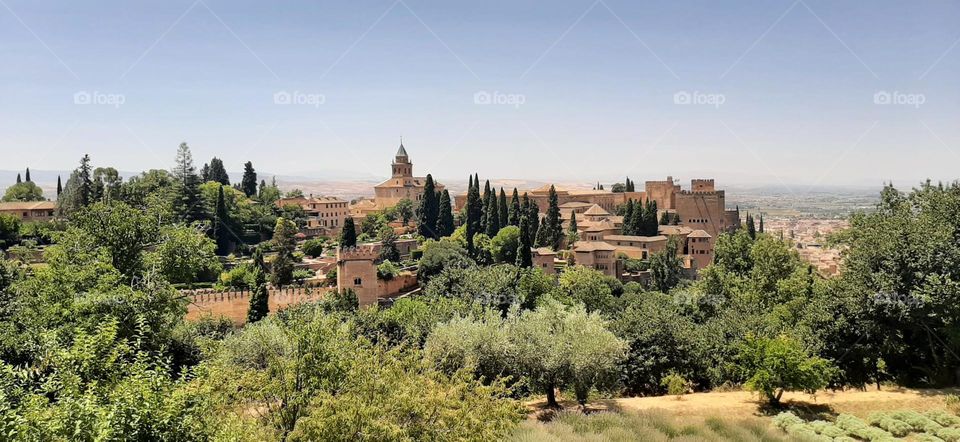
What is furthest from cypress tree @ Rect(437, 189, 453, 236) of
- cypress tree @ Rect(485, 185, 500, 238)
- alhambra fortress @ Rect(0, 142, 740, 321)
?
cypress tree @ Rect(485, 185, 500, 238)

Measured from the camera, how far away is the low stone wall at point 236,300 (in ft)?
115

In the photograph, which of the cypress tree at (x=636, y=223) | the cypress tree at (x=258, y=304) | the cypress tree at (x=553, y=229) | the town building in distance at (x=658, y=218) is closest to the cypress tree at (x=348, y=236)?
the cypress tree at (x=258, y=304)

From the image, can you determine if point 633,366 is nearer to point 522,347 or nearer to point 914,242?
point 522,347

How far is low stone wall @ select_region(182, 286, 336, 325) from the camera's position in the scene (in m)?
35.1

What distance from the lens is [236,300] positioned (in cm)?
3631

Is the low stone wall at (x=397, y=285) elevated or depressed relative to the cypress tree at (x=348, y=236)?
depressed

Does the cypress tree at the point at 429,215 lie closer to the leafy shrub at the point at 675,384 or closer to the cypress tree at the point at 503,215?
the cypress tree at the point at 503,215

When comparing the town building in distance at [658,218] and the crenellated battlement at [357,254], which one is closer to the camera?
the crenellated battlement at [357,254]

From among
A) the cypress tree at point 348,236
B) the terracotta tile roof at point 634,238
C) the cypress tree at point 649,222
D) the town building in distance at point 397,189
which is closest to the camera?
the cypress tree at point 348,236

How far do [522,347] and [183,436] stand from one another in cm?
1094

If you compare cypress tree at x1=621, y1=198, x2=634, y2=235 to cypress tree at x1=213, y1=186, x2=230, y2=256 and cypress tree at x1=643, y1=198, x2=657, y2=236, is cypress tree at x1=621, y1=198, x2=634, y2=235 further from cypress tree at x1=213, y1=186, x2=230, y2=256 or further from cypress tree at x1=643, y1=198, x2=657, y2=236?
cypress tree at x1=213, y1=186, x2=230, y2=256

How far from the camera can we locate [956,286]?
1622 cm

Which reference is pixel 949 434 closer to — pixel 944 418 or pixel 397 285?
pixel 944 418

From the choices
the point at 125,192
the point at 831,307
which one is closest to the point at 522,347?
the point at 831,307
